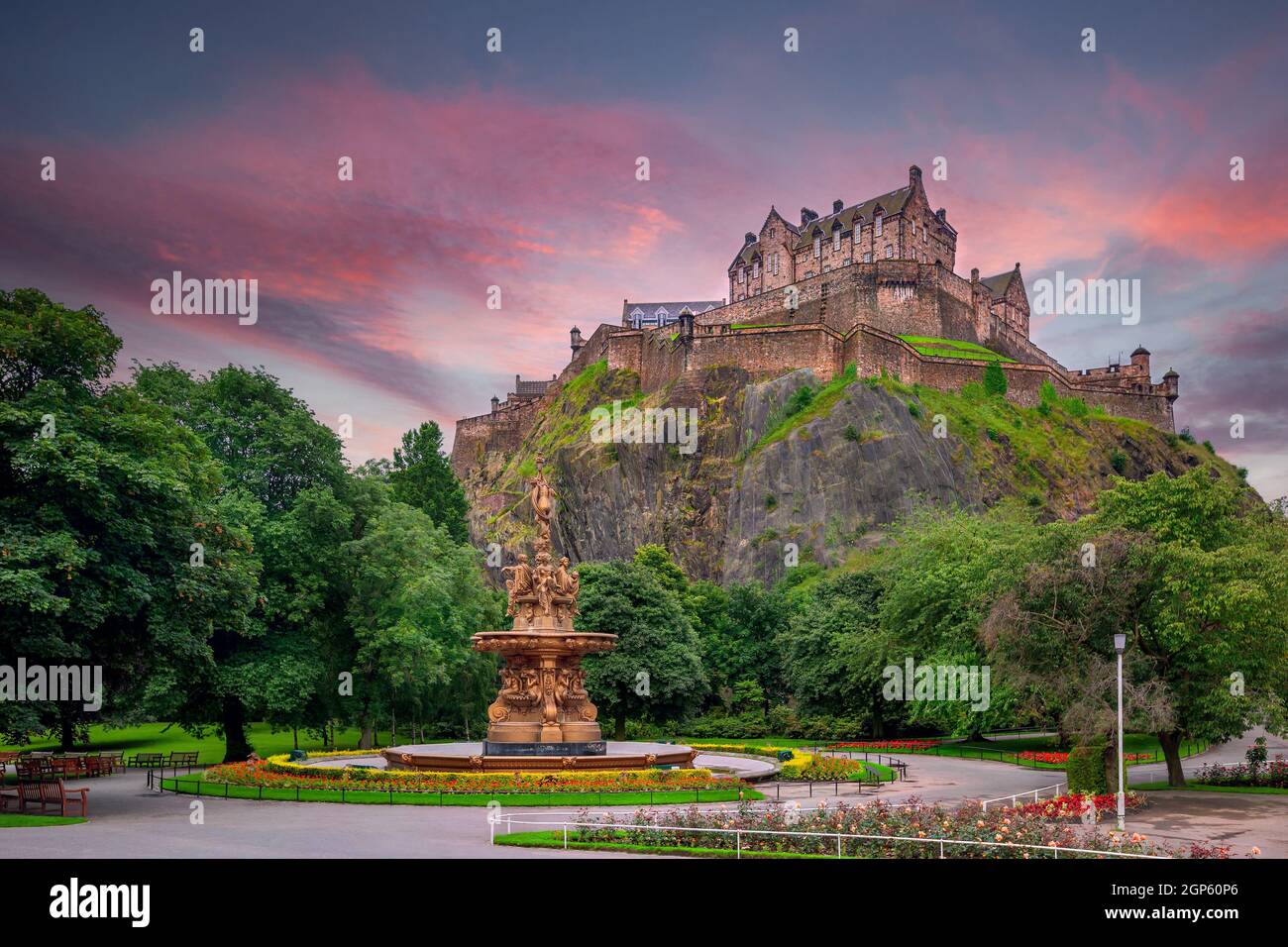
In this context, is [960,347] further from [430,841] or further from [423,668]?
[430,841]

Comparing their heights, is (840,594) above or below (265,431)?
below

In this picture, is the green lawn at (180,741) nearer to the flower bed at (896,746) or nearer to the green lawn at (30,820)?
the flower bed at (896,746)

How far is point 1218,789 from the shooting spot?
31.2m

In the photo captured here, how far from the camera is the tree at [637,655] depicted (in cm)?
5281

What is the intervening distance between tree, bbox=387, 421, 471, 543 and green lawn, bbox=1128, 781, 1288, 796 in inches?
2203

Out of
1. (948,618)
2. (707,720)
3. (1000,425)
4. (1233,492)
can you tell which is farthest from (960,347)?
(1233,492)

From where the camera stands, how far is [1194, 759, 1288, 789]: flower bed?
105ft

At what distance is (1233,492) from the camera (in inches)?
1292

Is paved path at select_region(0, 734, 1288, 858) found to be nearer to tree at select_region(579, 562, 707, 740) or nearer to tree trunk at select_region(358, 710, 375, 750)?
tree trunk at select_region(358, 710, 375, 750)

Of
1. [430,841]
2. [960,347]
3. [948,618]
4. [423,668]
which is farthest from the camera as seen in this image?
[960,347]

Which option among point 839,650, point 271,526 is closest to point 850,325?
point 839,650

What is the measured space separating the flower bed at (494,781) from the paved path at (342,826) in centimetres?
162

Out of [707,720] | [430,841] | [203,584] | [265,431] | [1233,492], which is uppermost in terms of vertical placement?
[265,431]
